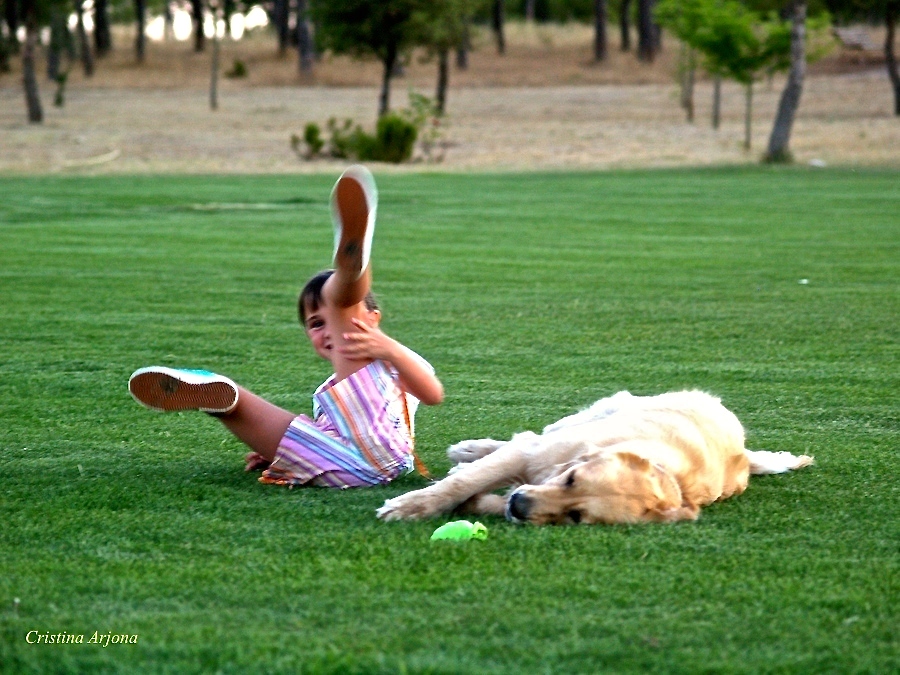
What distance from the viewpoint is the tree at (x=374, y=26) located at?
42375 mm

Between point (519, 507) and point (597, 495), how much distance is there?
0.27 metres

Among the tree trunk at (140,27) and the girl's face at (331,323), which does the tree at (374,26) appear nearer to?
the tree trunk at (140,27)

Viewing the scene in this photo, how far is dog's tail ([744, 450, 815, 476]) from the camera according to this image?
5.34 meters

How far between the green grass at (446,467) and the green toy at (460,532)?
0.04 metres

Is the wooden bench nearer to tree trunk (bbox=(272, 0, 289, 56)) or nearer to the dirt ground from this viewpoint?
the dirt ground

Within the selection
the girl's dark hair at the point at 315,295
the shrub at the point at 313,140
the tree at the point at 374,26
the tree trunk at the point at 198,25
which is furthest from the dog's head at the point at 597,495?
the tree trunk at the point at 198,25

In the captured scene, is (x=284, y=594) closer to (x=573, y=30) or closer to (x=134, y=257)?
(x=134, y=257)

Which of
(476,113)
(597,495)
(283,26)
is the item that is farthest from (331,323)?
(283,26)

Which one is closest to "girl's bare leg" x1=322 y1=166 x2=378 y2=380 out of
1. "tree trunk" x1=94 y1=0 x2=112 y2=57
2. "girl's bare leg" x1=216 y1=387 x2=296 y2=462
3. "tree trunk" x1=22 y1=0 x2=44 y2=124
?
"girl's bare leg" x1=216 y1=387 x2=296 y2=462

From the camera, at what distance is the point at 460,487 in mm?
4605

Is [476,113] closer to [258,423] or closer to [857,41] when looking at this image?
Answer: [857,41]

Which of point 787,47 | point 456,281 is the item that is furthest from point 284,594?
point 787,47

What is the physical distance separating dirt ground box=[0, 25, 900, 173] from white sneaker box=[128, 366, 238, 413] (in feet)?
87.9

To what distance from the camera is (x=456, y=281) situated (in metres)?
12.0
